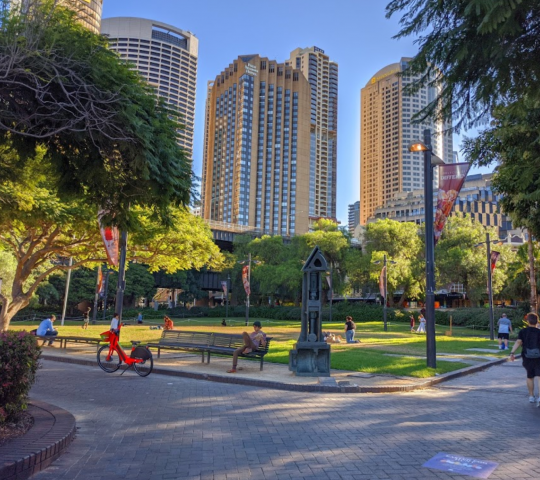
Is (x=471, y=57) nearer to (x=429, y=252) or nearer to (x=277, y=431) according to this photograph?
(x=277, y=431)

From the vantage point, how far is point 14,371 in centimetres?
598

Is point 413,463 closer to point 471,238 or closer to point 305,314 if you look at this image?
point 305,314

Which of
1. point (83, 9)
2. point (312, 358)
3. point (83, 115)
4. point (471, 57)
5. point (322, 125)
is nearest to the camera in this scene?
point (471, 57)

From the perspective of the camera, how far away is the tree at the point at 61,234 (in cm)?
1502

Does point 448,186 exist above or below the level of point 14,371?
above

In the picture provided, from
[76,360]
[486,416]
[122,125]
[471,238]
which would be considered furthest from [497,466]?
[471,238]

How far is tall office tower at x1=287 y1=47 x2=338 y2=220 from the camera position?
188 metres

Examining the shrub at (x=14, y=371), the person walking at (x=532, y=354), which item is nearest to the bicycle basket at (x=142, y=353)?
the shrub at (x=14, y=371)

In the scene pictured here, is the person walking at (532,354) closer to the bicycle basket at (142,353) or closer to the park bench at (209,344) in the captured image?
the park bench at (209,344)

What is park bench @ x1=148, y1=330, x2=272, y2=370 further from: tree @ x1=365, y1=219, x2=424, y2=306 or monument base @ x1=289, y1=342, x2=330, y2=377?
tree @ x1=365, y1=219, x2=424, y2=306

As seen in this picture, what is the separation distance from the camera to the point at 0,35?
6461mm

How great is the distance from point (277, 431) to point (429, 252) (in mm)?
9551

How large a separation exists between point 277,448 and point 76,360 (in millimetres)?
11001

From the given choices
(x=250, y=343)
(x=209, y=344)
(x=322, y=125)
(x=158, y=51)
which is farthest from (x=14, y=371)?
(x=322, y=125)
